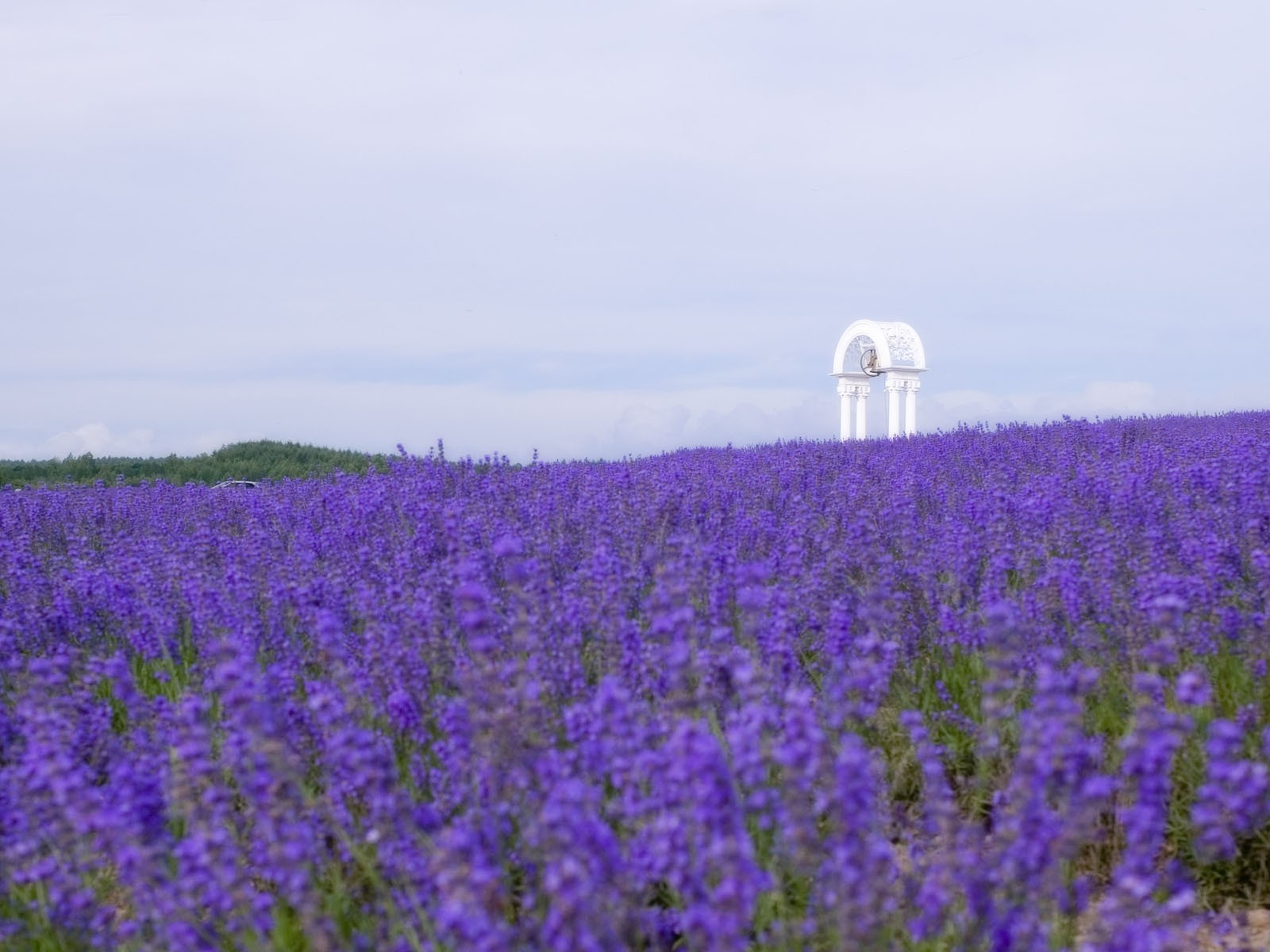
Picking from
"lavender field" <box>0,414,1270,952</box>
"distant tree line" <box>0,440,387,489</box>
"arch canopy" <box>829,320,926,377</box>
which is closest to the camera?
"lavender field" <box>0,414,1270,952</box>

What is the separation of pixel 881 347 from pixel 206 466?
1003cm

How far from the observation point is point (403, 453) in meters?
7.39

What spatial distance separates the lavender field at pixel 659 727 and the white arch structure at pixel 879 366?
39.9 ft

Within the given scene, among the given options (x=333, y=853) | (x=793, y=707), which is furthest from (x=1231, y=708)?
(x=333, y=853)

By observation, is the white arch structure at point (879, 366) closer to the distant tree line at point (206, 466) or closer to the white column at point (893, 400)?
the white column at point (893, 400)

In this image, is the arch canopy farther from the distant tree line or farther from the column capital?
the distant tree line

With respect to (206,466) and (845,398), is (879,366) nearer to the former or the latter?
(845,398)

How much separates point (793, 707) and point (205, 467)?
498 inches

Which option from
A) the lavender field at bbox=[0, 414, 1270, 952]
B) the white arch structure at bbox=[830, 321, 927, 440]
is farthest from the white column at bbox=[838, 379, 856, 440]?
the lavender field at bbox=[0, 414, 1270, 952]

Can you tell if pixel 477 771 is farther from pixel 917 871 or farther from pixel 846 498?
pixel 846 498

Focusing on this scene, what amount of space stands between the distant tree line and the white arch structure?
25.9 ft

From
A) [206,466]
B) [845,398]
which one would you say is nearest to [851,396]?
[845,398]

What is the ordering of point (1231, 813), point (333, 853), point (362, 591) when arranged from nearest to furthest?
point (1231, 813) → point (333, 853) → point (362, 591)

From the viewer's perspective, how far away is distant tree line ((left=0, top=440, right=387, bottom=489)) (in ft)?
41.5
